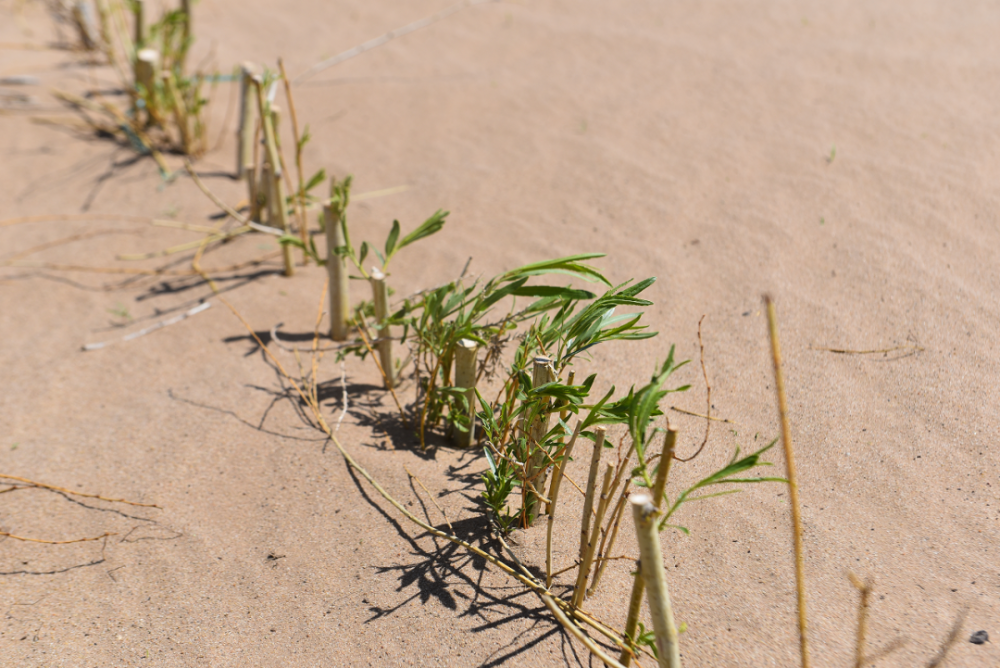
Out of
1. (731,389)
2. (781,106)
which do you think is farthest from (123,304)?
(781,106)

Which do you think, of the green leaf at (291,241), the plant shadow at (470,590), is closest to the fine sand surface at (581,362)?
the plant shadow at (470,590)

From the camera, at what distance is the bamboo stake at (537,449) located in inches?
64.2

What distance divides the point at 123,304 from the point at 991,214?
314 cm

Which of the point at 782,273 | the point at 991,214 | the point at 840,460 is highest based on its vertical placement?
the point at 991,214

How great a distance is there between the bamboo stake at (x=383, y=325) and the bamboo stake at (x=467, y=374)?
0.24 metres

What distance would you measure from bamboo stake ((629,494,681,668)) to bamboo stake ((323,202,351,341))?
4.70ft

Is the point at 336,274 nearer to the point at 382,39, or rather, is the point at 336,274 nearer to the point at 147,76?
the point at 147,76

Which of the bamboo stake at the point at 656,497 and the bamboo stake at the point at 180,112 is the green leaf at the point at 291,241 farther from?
the bamboo stake at the point at 656,497

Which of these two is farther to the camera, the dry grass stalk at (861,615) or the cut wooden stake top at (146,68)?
the cut wooden stake top at (146,68)

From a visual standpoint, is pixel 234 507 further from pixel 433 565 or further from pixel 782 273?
pixel 782 273

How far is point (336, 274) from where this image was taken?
249 cm

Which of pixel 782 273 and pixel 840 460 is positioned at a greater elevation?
pixel 782 273

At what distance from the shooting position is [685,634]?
163 centimetres

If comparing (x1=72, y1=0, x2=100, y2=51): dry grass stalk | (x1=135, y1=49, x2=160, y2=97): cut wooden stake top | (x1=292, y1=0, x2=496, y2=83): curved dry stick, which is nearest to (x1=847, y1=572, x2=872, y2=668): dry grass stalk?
(x1=135, y1=49, x2=160, y2=97): cut wooden stake top
